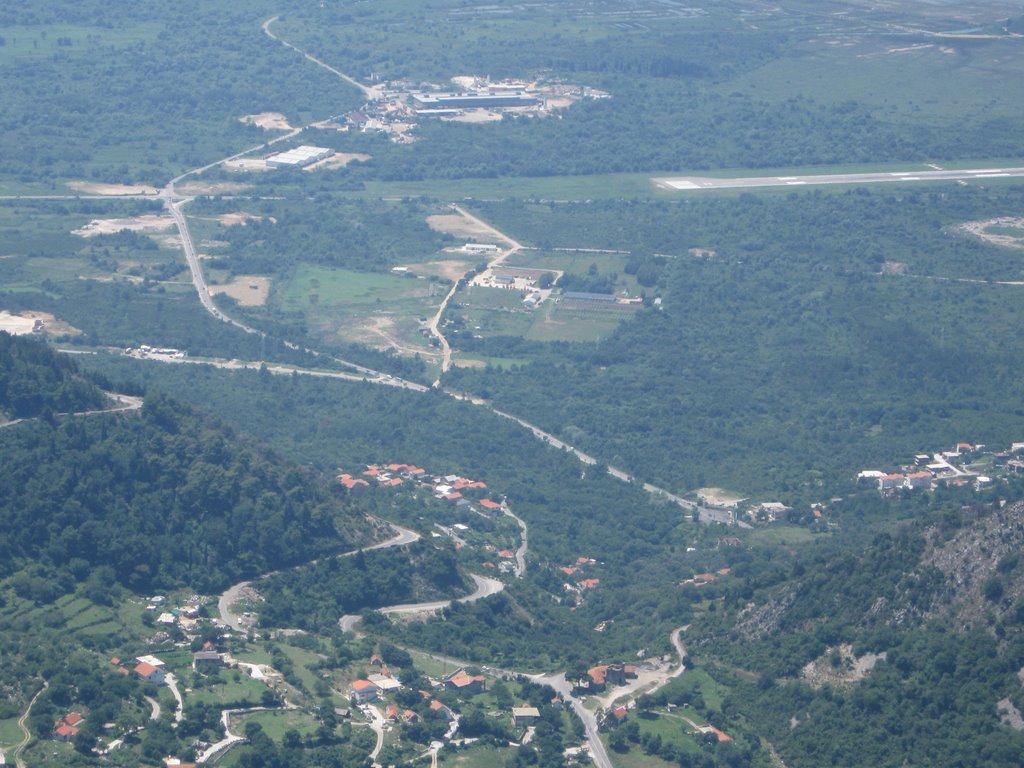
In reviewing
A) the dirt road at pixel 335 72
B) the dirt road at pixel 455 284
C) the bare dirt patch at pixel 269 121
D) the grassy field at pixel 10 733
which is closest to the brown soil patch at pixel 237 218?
the dirt road at pixel 455 284

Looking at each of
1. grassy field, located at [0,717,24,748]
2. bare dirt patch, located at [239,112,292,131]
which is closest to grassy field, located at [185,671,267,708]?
grassy field, located at [0,717,24,748]

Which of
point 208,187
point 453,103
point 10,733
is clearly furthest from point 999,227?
point 10,733

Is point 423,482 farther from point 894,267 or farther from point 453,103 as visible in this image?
point 453,103

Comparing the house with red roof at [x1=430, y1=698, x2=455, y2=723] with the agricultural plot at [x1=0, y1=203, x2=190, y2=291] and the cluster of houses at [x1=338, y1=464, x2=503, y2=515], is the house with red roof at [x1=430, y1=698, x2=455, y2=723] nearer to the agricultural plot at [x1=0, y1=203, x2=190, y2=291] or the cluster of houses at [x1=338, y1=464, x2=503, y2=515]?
the cluster of houses at [x1=338, y1=464, x2=503, y2=515]

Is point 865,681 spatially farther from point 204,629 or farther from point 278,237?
point 278,237

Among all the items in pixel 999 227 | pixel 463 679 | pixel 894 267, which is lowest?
pixel 894 267

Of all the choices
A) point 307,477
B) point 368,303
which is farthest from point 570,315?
point 307,477
